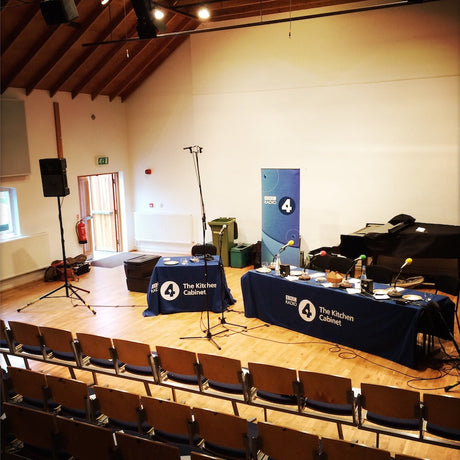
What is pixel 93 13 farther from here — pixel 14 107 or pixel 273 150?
pixel 273 150

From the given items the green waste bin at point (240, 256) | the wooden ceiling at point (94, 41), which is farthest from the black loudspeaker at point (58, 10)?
the green waste bin at point (240, 256)

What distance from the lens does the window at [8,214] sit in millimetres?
9844

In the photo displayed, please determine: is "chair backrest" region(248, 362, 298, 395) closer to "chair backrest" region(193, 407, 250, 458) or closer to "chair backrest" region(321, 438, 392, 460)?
"chair backrest" region(193, 407, 250, 458)

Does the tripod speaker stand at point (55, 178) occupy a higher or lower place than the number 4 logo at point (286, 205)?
higher

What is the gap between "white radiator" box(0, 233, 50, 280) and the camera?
958 cm

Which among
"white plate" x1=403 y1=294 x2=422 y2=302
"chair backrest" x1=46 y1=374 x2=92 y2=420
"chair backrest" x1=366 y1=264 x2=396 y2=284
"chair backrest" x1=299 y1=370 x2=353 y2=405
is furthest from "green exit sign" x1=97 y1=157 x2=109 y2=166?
"chair backrest" x1=299 y1=370 x2=353 y2=405

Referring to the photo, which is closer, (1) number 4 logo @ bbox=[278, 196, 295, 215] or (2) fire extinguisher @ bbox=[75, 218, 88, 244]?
(1) number 4 logo @ bbox=[278, 196, 295, 215]

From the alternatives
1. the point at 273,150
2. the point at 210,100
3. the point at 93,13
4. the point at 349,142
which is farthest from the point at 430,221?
the point at 93,13

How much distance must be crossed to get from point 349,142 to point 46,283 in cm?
666

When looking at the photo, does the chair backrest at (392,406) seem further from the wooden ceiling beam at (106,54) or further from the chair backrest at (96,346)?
the wooden ceiling beam at (106,54)

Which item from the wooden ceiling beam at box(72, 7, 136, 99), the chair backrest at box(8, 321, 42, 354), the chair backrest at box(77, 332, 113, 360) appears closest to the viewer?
the chair backrest at box(77, 332, 113, 360)

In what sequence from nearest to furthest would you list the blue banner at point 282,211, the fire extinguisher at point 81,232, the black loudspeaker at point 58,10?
the black loudspeaker at point 58,10 < the blue banner at point 282,211 < the fire extinguisher at point 81,232

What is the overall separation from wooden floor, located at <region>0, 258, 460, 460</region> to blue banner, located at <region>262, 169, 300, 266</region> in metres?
1.14

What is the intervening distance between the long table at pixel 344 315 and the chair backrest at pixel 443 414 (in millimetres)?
1881
